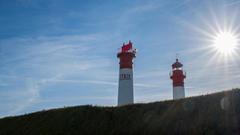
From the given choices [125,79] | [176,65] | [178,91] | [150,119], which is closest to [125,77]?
[125,79]

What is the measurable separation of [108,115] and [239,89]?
723 cm

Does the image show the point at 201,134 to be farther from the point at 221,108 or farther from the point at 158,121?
the point at 158,121

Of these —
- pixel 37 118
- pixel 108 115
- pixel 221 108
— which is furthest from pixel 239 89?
pixel 37 118

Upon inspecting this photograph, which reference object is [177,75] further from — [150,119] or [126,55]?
[150,119]

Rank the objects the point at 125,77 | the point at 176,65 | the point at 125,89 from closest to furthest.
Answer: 1. the point at 125,89
2. the point at 125,77
3. the point at 176,65

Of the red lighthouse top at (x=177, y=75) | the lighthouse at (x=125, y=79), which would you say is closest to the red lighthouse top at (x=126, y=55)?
the lighthouse at (x=125, y=79)

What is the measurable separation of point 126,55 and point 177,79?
7.01 m

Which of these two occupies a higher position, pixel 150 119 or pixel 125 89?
pixel 125 89

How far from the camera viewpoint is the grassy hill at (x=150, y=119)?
13391 mm

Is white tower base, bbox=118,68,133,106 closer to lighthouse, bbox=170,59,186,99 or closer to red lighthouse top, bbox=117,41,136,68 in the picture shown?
red lighthouse top, bbox=117,41,136,68

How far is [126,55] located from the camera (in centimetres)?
3209

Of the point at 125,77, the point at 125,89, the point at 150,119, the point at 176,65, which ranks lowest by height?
the point at 150,119

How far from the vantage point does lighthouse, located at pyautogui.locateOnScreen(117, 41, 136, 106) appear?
30.5 metres

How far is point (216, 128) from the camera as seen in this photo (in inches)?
509
